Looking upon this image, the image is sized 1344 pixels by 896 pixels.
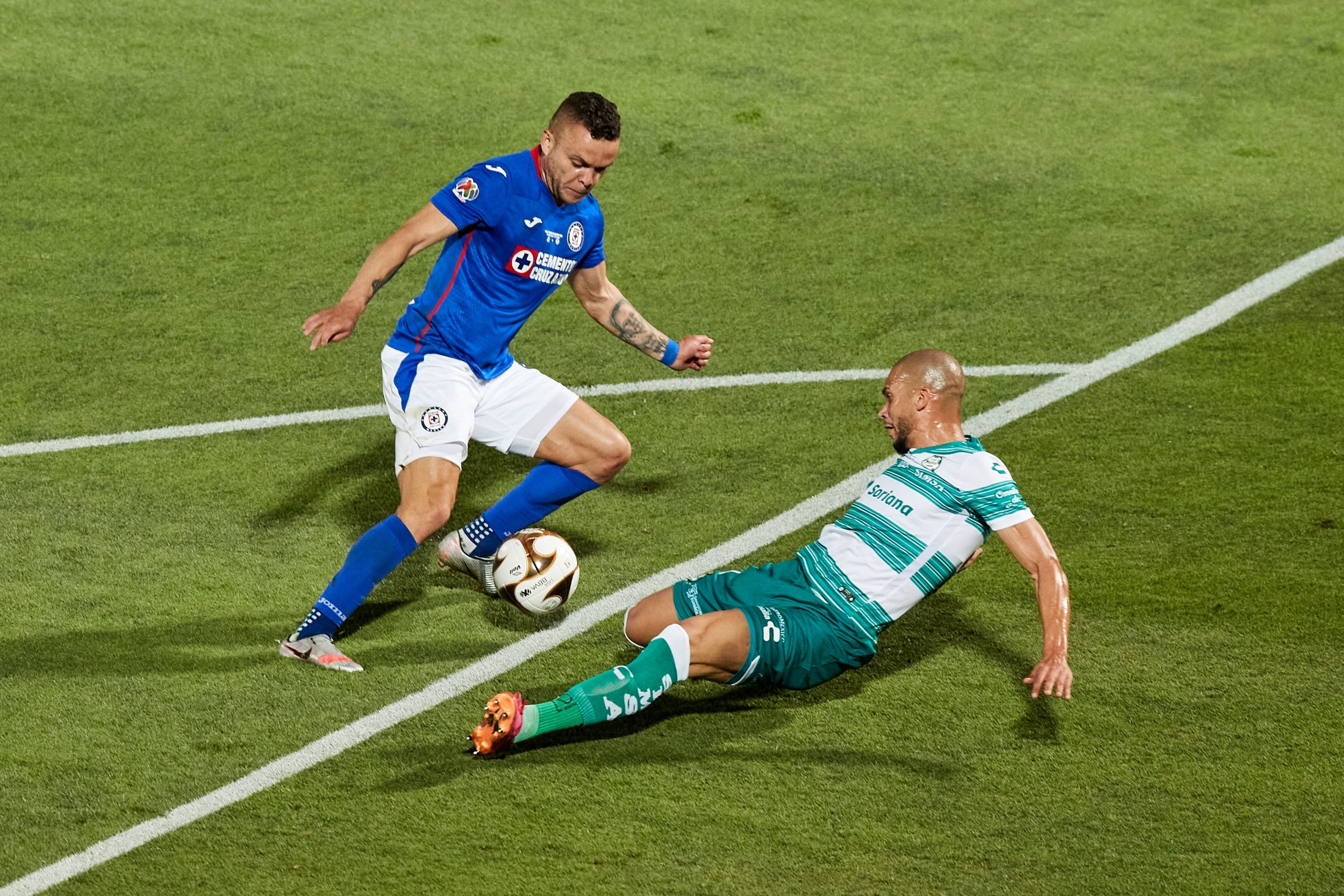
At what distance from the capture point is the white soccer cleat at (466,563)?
20.2 ft

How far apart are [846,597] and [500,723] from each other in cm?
127

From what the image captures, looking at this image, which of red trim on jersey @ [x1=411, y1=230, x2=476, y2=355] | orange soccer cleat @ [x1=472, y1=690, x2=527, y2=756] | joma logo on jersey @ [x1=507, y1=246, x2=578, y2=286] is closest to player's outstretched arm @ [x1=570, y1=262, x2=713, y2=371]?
→ joma logo on jersey @ [x1=507, y1=246, x2=578, y2=286]

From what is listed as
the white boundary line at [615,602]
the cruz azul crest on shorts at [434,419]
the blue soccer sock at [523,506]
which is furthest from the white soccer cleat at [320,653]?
the cruz azul crest on shorts at [434,419]

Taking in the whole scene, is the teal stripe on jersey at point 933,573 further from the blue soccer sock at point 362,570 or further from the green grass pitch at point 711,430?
the blue soccer sock at point 362,570

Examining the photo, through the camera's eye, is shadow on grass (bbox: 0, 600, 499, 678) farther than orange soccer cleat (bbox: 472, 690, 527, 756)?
Yes

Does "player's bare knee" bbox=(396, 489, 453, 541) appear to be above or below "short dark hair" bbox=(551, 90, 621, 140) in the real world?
below

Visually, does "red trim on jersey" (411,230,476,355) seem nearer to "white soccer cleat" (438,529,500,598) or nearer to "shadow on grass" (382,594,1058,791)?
"white soccer cleat" (438,529,500,598)

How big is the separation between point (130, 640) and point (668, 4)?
875cm

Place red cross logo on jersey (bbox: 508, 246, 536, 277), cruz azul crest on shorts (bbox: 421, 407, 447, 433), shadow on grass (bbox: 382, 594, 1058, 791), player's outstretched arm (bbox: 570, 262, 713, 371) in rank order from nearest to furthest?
shadow on grass (bbox: 382, 594, 1058, 791), cruz azul crest on shorts (bbox: 421, 407, 447, 433), red cross logo on jersey (bbox: 508, 246, 536, 277), player's outstretched arm (bbox: 570, 262, 713, 371)

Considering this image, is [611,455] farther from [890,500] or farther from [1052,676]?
[1052,676]

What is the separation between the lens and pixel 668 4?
42.9ft

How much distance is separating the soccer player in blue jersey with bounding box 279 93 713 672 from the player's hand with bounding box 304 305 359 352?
9.8 inches

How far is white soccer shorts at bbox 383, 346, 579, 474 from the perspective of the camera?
5852 mm

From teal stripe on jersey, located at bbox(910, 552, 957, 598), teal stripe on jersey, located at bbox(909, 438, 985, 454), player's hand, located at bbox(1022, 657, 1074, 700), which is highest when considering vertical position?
teal stripe on jersey, located at bbox(909, 438, 985, 454)
